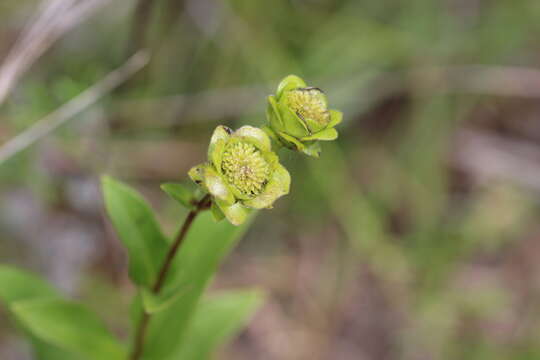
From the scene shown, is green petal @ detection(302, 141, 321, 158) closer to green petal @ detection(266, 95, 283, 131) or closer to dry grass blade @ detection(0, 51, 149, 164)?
green petal @ detection(266, 95, 283, 131)

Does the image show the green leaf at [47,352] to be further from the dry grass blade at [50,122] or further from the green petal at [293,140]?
the green petal at [293,140]

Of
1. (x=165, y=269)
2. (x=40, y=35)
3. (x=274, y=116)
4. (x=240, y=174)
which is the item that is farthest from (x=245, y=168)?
(x=40, y=35)

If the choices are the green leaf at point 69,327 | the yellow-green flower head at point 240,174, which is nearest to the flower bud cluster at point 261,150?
the yellow-green flower head at point 240,174

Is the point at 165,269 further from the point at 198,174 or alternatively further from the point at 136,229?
the point at 198,174

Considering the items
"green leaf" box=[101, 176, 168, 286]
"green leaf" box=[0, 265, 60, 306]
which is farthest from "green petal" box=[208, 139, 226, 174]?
"green leaf" box=[0, 265, 60, 306]

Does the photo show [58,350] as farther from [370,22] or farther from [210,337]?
[370,22]

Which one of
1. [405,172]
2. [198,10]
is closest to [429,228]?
[405,172]
